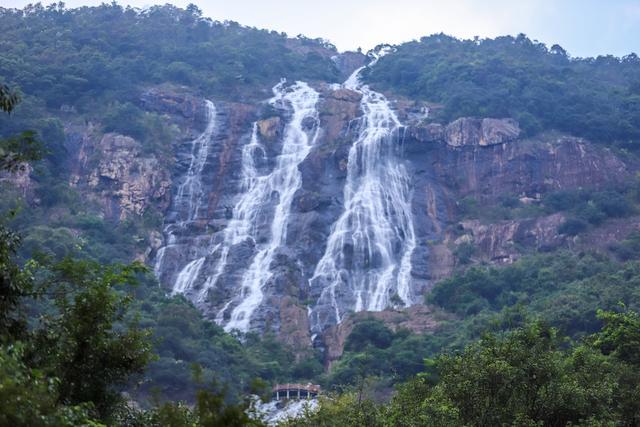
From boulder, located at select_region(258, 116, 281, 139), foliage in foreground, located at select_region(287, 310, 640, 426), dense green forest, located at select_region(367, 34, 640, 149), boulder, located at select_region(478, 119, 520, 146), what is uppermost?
dense green forest, located at select_region(367, 34, 640, 149)

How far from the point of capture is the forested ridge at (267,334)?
39.4 feet

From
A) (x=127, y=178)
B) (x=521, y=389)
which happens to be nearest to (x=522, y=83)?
(x=127, y=178)

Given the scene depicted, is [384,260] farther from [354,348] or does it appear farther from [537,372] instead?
[537,372]

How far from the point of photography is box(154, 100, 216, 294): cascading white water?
A: 181 ft

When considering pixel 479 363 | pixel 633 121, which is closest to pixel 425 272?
pixel 633 121

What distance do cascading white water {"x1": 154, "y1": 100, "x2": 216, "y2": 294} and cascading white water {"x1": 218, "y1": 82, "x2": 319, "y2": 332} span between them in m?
3.29

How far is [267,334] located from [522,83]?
133 feet

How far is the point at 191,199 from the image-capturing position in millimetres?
63312

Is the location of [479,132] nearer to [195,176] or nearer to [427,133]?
[427,133]

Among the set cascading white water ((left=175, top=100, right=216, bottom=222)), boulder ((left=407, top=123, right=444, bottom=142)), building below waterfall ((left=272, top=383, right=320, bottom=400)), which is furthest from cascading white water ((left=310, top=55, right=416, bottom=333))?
cascading white water ((left=175, top=100, right=216, bottom=222))

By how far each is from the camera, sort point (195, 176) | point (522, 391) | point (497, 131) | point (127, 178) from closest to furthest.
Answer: point (522, 391) < point (127, 178) < point (195, 176) < point (497, 131)

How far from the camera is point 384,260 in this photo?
5666cm

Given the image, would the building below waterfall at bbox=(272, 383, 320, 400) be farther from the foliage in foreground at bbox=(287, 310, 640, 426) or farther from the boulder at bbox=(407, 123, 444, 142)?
Result: the boulder at bbox=(407, 123, 444, 142)

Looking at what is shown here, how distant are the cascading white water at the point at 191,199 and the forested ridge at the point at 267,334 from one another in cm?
183
